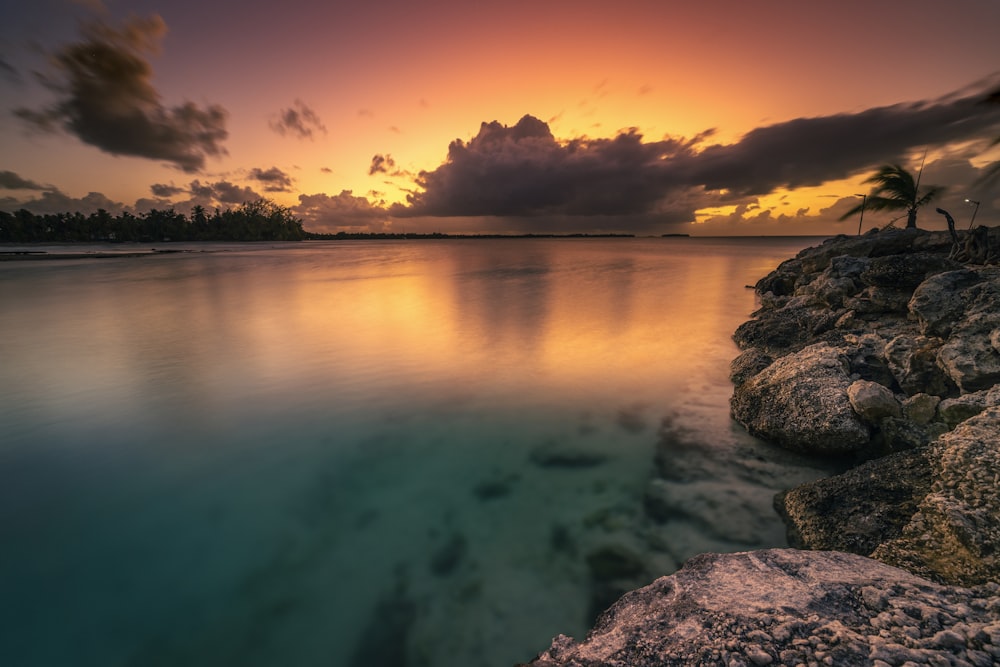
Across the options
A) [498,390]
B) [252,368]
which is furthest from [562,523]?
[252,368]

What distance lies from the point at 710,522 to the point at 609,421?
229 centimetres

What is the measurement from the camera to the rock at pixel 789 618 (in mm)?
1617

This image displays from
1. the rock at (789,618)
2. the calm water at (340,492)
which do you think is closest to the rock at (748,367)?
the calm water at (340,492)

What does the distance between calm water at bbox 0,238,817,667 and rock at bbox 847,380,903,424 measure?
3.00 ft

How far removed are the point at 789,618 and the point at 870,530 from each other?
1906 mm

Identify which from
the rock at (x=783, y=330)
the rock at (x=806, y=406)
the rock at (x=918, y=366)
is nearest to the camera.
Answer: the rock at (x=806, y=406)

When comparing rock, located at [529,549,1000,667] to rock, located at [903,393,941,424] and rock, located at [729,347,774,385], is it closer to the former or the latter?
rock, located at [903,393,941,424]

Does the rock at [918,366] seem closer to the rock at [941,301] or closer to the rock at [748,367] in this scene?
the rock at [941,301]

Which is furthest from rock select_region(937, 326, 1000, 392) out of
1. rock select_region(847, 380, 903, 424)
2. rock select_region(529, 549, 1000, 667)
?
rock select_region(529, 549, 1000, 667)

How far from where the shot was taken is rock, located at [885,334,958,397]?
4.70 m

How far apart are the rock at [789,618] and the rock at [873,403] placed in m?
2.72

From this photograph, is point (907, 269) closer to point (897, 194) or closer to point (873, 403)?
point (873, 403)

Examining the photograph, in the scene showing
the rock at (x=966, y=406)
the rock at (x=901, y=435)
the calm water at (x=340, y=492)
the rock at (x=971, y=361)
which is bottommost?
the calm water at (x=340, y=492)

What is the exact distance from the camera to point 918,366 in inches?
195
